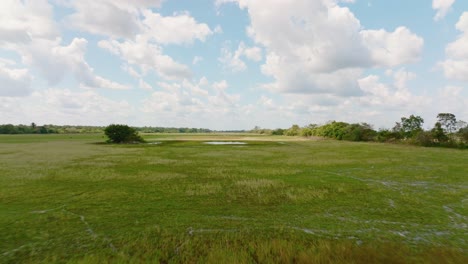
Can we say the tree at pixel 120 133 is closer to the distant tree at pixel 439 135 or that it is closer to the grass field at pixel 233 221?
the grass field at pixel 233 221

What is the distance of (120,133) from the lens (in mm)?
86000

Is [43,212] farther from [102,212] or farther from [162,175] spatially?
[162,175]

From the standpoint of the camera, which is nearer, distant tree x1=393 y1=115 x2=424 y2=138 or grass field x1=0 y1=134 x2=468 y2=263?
grass field x1=0 y1=134 x2=468 y2=263

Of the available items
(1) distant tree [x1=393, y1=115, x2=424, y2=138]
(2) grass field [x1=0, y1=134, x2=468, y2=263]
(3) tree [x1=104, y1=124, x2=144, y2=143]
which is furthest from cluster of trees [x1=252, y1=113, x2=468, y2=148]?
(3) tree [x1=104, y1=124, x2=144, y2=143]

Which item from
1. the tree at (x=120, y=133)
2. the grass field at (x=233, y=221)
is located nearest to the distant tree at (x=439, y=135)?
the grass field at (x=233, y=221)

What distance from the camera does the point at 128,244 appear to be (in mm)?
8688

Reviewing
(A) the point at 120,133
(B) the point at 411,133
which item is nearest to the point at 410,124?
(B) the point at 411,133

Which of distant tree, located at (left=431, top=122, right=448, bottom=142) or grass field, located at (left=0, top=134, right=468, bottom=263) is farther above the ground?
distant tree, located at (left=431, top=122, right=448, bottom=142)

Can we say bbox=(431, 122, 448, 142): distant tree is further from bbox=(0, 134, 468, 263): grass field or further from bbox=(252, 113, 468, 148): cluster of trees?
bbox=(0, 134, 468, 263): grass field

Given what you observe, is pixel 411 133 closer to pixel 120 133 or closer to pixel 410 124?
pixel 410 124

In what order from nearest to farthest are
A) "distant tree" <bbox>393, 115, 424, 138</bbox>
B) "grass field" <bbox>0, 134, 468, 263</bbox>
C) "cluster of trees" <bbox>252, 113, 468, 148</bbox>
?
"grass field" <bbox>0, 134, 468, 263</bbox>, "cluster of trees" <bbox>252, 113, 468, 148</bbox>, "distant tree" <bbox>393, 115, 424, 138</bbox>

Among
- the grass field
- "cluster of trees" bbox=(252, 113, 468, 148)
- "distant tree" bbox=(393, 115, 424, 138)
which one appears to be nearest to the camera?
the grass field

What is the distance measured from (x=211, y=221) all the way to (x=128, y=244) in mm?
3711

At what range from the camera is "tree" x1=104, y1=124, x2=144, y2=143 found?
85500 millimetres
